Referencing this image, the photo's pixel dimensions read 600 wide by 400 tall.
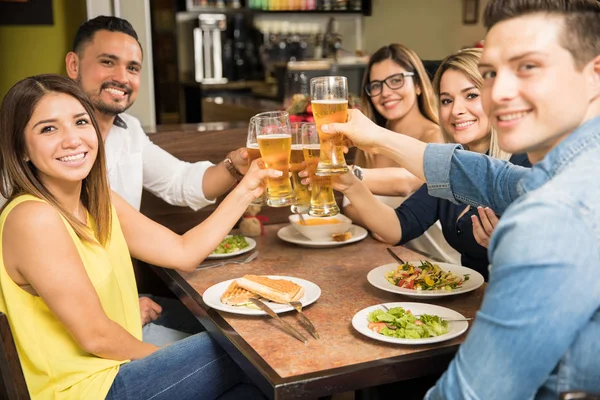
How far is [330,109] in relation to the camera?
186 cm

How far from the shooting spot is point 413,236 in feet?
8.39

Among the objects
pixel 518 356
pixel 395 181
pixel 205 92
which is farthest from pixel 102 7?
pixel 205 92

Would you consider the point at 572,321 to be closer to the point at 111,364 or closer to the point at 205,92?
the point at 111,364

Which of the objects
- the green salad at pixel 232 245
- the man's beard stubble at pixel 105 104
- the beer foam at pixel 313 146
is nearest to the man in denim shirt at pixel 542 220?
the beer foam at pixel 313 146

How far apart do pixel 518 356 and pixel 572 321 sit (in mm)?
98

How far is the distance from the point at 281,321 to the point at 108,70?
1651 millimetres

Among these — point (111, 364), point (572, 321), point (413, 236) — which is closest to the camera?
point (572, 321)

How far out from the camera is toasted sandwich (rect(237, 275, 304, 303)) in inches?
74.0

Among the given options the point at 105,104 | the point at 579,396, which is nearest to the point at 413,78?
the point at 105,104

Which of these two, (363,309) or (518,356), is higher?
(518,356)

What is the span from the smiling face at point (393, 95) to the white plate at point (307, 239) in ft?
2.74

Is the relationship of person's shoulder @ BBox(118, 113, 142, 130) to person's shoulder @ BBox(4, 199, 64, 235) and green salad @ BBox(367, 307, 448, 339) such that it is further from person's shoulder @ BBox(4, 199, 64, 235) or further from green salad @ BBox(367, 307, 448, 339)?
green salad @ BBox(367, 307, 448, 339)

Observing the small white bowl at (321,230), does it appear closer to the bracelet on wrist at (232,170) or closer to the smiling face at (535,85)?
the bracelet on wrist at (232,170)

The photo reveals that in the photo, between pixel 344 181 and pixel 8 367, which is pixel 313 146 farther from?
pixel 8 367
